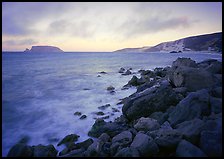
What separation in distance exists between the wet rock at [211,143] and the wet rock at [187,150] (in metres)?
0.21

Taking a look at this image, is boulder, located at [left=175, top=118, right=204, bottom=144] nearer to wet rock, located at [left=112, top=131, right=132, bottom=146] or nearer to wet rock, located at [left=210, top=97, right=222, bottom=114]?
wet rock, located at [left=210, top=97, right=222, bottom=114]

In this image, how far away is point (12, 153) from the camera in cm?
541

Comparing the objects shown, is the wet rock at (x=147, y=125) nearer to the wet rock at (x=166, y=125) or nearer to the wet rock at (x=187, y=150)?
the wet rock at (x=166, y=125)

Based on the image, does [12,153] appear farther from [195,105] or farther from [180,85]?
[180,85]

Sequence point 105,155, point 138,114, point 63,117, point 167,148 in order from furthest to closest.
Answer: point 63,117 < point 138,114 < point 105,155 < point 167,148

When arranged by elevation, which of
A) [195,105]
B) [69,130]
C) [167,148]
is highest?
[195,105]

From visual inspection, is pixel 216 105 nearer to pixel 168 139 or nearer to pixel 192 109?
pixel 192 109

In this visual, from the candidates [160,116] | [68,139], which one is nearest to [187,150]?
[160,116]

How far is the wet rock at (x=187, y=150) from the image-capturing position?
381 cm

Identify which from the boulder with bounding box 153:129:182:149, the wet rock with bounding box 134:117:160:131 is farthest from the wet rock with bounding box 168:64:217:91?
the boulder with bounding box 153:129:182:149

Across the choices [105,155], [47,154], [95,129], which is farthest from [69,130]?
[105,155]

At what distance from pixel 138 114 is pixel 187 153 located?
11.4ft

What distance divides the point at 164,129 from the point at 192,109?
1.34m

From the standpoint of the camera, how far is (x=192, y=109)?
5.80m
